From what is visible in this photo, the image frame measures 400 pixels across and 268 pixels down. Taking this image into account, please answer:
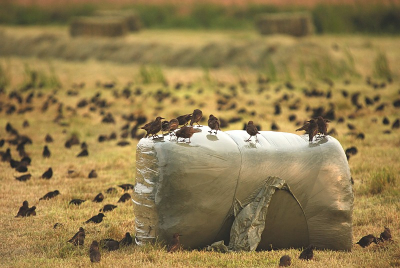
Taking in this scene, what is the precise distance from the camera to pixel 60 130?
1659 centimetres

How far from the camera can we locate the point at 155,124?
7.71 meters

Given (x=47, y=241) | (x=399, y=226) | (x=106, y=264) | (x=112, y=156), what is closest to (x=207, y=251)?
(x=106, y=264)

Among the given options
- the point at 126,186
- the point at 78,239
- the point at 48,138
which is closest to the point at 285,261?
the point at 78,239

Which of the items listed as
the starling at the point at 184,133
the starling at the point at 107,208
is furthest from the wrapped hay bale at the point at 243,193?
the starling at the point at 107,208

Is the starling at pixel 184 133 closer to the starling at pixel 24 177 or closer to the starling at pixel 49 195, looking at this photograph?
the starling at pixel 49 195

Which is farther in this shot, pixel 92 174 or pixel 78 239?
pixel 92 174

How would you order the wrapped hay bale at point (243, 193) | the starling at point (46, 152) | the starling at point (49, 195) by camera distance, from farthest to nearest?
the starling at point (46, 152), the starling at point (49, 195), the wrapped hay bale at point (243, 193)

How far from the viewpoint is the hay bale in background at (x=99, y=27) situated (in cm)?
3528

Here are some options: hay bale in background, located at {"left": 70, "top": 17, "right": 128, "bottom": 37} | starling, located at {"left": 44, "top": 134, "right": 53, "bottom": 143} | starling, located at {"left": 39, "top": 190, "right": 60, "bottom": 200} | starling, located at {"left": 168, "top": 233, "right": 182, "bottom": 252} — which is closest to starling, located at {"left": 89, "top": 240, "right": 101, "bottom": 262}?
starling, located at {"left": 168, "top": 233, "right": 182, "bottom": 252}

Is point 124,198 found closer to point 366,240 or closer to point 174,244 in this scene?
point 174,244

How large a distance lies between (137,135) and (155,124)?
7798mm

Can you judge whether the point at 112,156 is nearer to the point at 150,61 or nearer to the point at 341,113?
the point at 341,113

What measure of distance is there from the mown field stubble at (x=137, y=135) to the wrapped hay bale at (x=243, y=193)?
0.85 feet

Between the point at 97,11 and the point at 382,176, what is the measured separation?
119 ft
